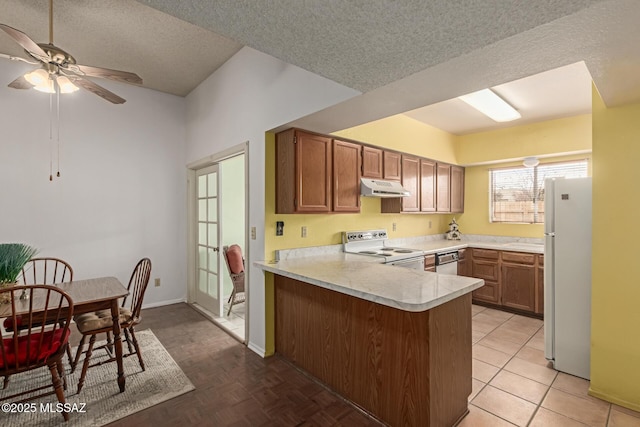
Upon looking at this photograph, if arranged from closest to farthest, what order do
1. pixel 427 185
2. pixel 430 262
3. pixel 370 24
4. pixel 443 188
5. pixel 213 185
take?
pixel 370 24 → pixel 430 262 → pixel 213 185 → pixel 427 185 → pixel 443 188

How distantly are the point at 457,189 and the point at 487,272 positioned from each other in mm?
1535

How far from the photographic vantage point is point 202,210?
4.29 m

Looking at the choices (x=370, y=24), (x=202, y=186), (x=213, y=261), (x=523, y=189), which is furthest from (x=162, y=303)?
(x=523, y=189)

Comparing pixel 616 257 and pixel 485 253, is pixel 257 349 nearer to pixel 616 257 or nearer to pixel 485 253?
pixel 616 257

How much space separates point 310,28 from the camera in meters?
1.31

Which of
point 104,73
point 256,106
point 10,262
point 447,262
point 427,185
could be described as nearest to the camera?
point 10,262

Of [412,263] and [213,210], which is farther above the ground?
[213,210]

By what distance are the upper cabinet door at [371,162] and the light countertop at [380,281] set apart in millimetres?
1124

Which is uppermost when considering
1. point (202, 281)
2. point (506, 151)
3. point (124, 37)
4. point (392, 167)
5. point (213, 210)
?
point (124, 37)

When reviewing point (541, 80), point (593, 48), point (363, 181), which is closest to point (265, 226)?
point (363, 181)

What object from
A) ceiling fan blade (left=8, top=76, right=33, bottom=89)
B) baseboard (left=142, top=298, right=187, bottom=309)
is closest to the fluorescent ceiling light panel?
ceiling fan blade (left=8, top=76, right=33, bottom=89)

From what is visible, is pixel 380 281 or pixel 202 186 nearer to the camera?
pixel 380 281

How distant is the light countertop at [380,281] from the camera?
5.51 ft

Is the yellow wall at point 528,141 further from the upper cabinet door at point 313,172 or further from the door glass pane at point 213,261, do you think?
the door glass pane at point 213,261
